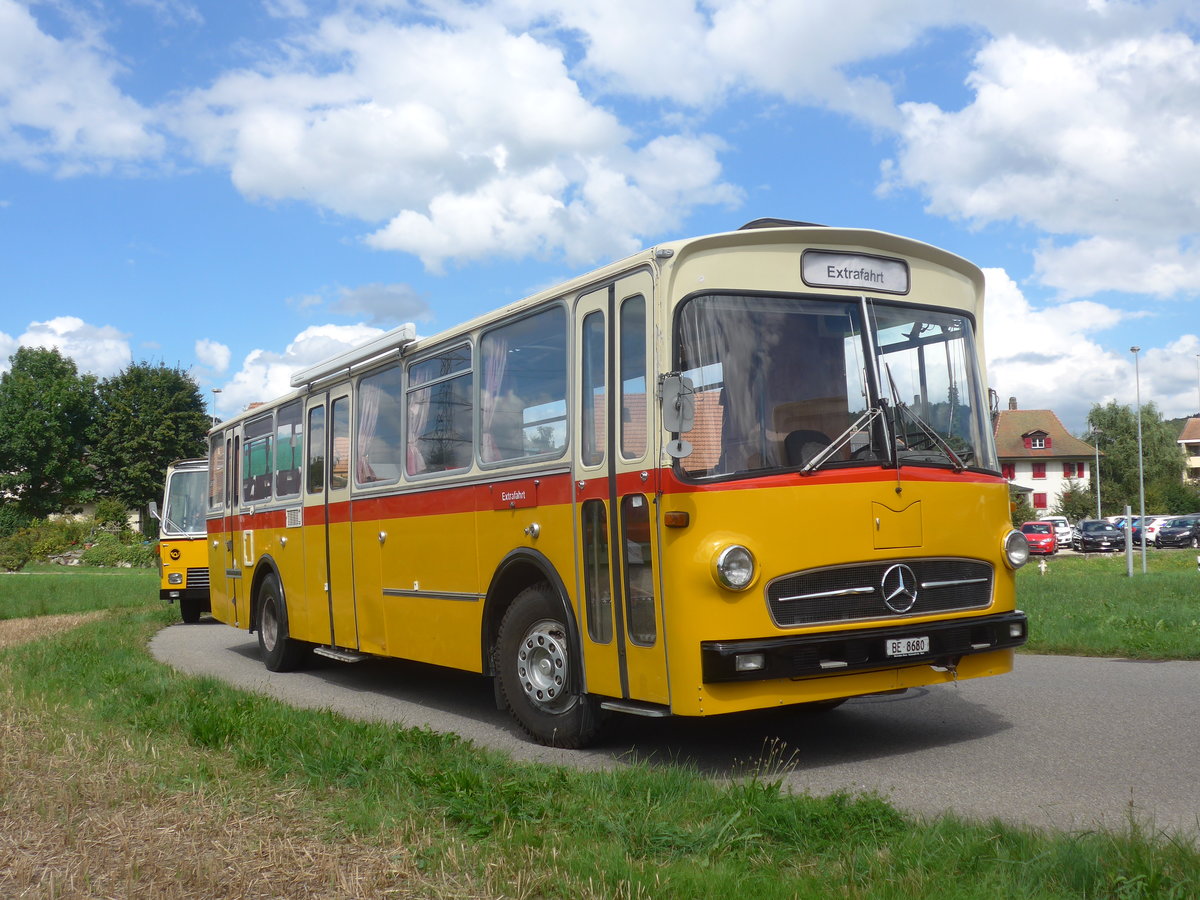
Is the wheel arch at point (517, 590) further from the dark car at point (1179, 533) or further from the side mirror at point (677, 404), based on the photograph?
the dark car at point (1179, 533)

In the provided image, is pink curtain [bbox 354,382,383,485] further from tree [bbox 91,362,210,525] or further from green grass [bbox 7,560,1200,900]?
tree [bbox 91,362,210,525]

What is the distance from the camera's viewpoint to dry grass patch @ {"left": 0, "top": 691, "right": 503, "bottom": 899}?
14.5ft

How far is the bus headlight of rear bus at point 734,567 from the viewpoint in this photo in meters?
6.40

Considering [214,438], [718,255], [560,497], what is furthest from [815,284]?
[214,438]

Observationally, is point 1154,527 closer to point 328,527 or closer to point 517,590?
point 328,527

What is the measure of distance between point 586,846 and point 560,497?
3.12 meters

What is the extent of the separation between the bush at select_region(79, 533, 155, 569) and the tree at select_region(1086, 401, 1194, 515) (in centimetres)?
6698

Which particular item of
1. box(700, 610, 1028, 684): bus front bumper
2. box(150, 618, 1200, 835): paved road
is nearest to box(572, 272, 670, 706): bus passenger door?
box(700, 610, 1028, 684): bus front bumper

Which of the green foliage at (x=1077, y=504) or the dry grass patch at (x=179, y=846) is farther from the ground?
the green foliage at (x=1077, y=504)

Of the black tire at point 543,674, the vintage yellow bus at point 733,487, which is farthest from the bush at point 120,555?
the vintage yellow bus at point 733,487

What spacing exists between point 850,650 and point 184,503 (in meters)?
19.2

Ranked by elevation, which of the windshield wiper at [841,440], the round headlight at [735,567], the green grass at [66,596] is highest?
the windshield wiper at [841,440]

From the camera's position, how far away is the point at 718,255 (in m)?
6.94

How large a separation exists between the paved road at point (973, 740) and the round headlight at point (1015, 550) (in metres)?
1.07
